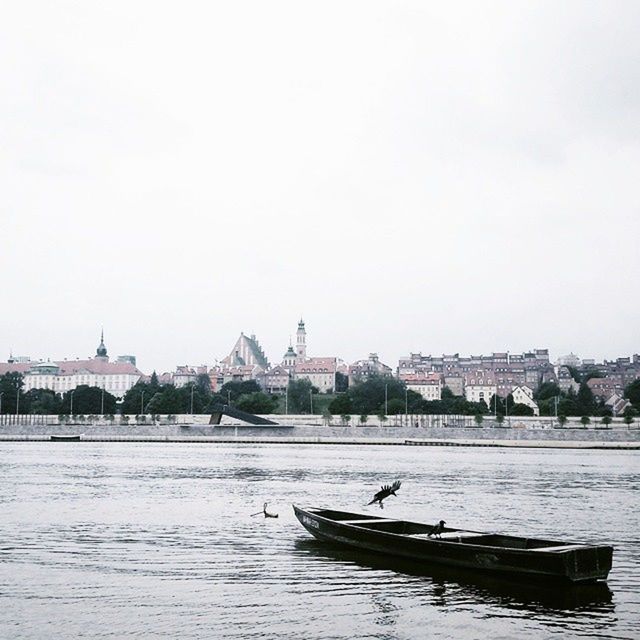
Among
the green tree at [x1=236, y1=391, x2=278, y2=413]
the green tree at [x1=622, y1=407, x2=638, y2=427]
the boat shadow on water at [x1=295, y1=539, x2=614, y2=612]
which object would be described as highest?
the green tree at [x1=236, y1=391, x2=278, y2=413]

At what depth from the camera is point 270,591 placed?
19297 millimetres

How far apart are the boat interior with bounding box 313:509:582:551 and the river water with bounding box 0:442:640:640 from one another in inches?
32.8

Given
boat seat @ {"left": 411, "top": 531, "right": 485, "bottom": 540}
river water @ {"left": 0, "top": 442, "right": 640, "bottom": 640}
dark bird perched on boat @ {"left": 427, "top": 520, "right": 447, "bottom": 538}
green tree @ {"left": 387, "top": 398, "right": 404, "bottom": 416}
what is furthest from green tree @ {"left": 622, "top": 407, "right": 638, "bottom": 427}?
dark bird perched on boat @ {"left": 427, "top": 520, "right": 447, "bottom": 538}

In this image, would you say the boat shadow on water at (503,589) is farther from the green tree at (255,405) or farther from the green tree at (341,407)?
the green tree at (255,405)

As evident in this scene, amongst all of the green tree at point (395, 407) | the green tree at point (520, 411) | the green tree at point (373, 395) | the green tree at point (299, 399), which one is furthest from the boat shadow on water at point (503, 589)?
the green tree at point (299, 399)

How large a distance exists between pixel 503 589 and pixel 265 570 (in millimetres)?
5255

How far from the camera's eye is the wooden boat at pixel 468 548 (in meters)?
19.2

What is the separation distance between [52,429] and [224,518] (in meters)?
96.1

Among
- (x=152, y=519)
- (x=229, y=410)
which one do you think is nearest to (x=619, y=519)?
(x=152, y=519)

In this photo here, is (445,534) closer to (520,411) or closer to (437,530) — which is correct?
(437,530)

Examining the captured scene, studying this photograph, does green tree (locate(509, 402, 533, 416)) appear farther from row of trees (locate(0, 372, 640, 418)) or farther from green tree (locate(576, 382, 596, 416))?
green tree (locate(576, 382, 596, 416))

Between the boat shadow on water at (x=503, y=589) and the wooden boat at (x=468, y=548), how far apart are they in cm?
26

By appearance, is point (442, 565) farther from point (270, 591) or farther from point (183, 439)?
point (183, 439)

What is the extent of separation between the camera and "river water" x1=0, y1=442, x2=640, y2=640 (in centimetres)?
1673
